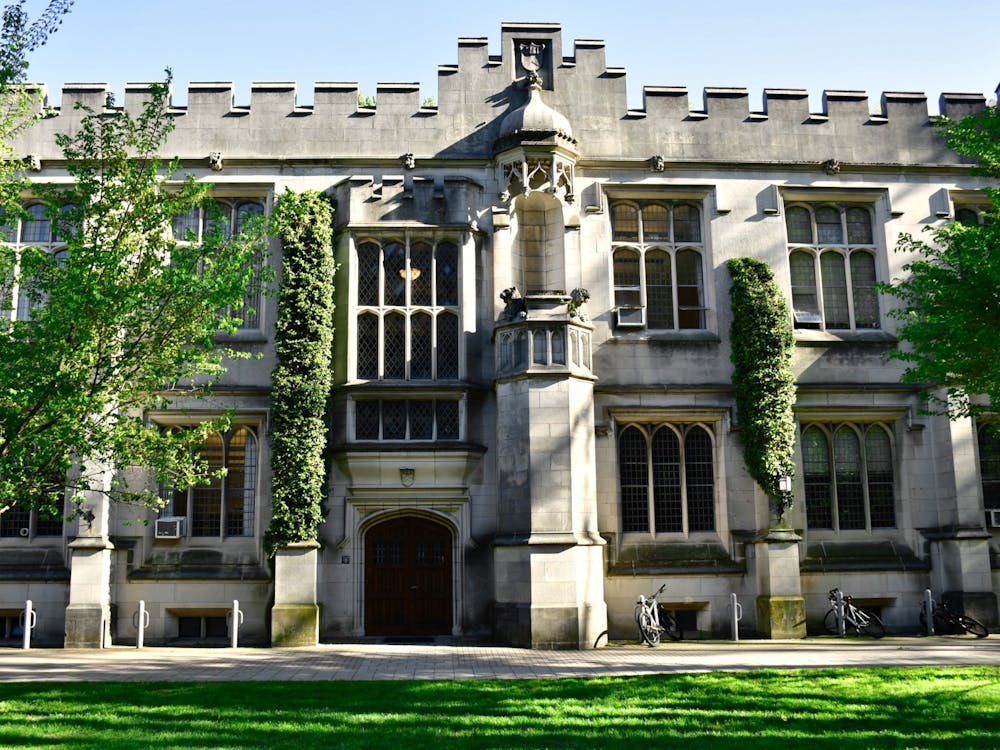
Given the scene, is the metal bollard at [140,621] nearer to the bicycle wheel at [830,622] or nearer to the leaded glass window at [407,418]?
the leaded glass window at [407,418]

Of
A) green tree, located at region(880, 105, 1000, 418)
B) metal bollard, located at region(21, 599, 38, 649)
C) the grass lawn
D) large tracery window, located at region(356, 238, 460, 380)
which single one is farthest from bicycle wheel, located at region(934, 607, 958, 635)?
metal bollard, located at region(21, 599, 38, 649)

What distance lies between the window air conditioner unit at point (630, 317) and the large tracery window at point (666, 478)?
208 centimetres

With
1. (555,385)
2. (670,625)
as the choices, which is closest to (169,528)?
(555,385)

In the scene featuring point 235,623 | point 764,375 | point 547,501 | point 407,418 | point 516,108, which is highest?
point 516,108

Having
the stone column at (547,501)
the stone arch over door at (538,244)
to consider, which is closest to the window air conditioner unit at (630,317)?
the stone arch over door at (538,244)

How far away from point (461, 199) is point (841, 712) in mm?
12247

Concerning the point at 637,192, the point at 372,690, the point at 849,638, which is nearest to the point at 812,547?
the point at 849,638

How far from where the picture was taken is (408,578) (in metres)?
18.2

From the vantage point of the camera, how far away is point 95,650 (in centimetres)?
1688

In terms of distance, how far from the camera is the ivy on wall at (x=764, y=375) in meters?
18.3

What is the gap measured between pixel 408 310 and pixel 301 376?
250 cm

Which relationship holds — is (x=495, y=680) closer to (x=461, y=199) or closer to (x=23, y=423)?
(x=23, y=423)

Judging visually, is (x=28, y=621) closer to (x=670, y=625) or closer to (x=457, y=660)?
(x=457, y=660)

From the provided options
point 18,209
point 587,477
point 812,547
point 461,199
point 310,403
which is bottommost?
point 812,547
